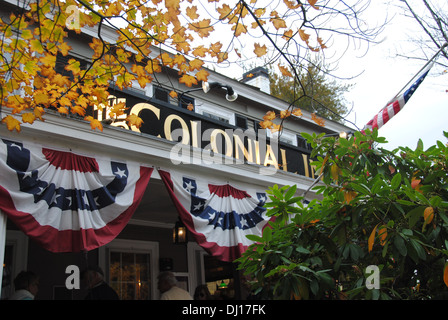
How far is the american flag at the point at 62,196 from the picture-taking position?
5.91 meters

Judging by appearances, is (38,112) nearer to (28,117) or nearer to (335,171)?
(28,117)

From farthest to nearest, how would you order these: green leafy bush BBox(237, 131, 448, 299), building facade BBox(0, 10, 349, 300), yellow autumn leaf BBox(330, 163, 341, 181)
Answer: building facade BBox(0, 10, 349, 300)
yellow autumn leaf BBox(330, 163, 341, 181)
green leafy bush BBox(237, 131, 448, 299)

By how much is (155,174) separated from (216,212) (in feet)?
4.67

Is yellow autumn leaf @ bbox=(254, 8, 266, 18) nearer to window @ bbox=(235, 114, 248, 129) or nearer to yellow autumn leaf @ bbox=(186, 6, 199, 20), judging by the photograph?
yellow autumn leaf @ bbox=(186, 6, 199, 20)

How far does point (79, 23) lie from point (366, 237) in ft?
13.9

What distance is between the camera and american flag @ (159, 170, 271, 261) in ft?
25.7

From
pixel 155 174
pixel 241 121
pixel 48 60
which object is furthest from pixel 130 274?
pixel 241 121

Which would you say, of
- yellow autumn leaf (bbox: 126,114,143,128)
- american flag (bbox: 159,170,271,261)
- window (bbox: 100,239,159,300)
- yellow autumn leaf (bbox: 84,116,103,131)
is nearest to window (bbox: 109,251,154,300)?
window (bbox: 100,239,159,300)

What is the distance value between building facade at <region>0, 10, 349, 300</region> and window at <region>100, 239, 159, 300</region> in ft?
0.08

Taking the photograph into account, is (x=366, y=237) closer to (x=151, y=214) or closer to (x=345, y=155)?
(x=345, y=155)

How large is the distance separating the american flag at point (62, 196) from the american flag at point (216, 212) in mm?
915

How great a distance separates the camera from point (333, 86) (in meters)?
30.2

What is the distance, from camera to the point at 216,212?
8.37 meters
